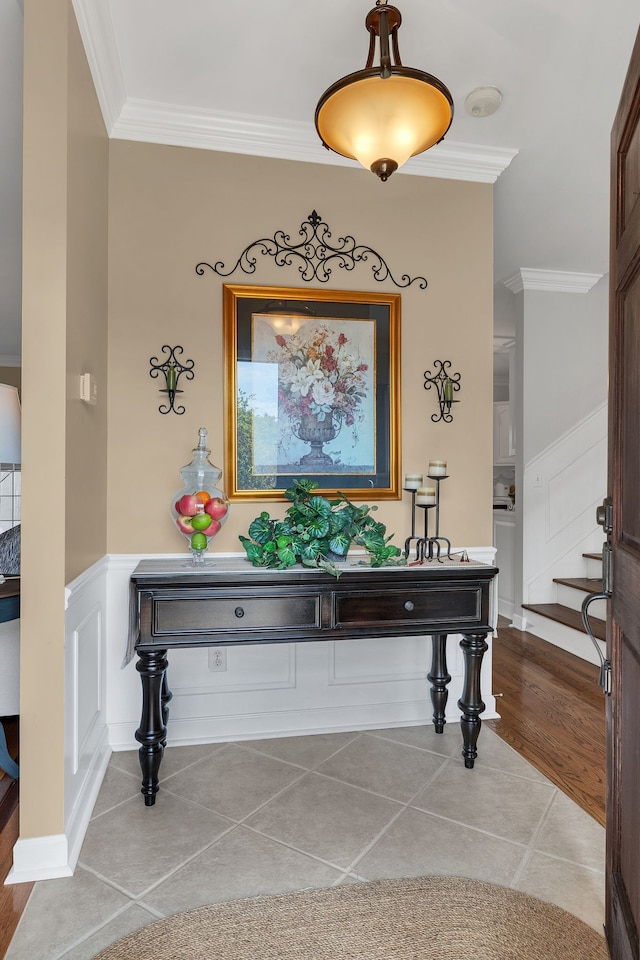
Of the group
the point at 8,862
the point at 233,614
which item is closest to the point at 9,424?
the point at 233,614

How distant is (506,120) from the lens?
8.76ft

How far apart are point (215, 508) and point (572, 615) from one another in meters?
2.95

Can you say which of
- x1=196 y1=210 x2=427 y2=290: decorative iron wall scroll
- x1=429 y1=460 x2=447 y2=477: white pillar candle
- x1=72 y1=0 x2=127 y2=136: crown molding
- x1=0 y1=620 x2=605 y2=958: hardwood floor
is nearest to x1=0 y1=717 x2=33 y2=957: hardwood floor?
x1=0 y1=620 x2=605 y2=958: hardwood floor

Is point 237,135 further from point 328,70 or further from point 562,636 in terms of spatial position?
point 562,636

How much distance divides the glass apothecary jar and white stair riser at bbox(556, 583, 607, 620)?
2.88m

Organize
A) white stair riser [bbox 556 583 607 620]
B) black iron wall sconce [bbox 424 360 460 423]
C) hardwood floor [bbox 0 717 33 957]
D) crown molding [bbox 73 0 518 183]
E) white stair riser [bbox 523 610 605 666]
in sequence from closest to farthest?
hardwood floor [bbox 0 717 33 957] < crown molding [bbox 73 0 518 183] < black iron wall sconce [bbox 424 360 460 423] < white stair riser [bbox 523 610 605 666] < white stair riser [bbox 556 583 607 620]

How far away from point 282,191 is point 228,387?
0.94m

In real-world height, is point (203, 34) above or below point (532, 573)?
above

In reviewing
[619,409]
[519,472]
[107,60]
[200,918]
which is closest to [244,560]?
[200,918]

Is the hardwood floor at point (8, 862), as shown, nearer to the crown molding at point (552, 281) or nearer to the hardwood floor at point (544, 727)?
the hardwood floor at point (544, 727)

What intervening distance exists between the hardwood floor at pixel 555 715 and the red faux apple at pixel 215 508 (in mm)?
1616

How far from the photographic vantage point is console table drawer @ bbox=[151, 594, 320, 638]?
2162 mm

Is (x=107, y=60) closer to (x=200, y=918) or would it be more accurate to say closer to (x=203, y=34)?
(x=203, y=34)

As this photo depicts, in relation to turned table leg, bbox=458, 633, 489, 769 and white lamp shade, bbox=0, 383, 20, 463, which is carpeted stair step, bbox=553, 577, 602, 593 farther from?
white lamp shade, bbox=0, 383, 20, 463
